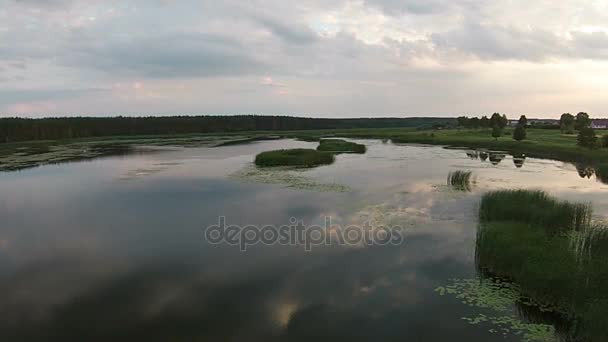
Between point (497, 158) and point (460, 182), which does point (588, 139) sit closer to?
point (497, 158)

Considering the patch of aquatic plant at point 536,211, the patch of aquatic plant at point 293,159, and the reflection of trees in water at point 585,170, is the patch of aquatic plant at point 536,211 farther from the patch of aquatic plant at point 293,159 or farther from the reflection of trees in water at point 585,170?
the patch of aquatic plant at point 293,159

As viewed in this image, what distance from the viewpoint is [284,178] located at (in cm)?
3478

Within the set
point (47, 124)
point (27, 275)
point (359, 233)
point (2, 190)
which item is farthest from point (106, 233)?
point (47, 124)

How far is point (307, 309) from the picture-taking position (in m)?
12.0

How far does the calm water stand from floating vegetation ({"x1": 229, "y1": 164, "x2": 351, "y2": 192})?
1.74 meters

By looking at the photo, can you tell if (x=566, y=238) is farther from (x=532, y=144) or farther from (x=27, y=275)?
(x=532, y=144)

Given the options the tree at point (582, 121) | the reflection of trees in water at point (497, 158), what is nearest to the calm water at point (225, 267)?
the reflection of trees in water at point (497, 158)

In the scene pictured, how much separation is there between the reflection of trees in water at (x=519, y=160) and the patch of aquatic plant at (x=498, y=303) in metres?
33.1

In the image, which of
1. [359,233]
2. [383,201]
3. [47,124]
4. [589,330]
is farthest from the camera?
[47,124]

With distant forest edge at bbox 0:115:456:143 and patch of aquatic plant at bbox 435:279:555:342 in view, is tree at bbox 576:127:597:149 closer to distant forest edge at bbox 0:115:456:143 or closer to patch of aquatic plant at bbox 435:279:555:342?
patch of aquatic plant at bbox 435:279:555:342

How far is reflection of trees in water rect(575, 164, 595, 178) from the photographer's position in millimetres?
36031

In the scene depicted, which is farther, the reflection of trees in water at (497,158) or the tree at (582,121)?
the tree at (582,121)

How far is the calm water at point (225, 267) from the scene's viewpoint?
36.3 feet

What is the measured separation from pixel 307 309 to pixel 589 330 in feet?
22.5
